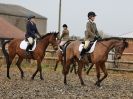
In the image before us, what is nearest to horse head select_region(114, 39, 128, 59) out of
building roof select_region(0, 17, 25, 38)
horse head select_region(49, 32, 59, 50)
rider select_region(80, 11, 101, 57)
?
rider select_region(80, 11, 101, 57)

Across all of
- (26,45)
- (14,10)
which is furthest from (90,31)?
(14,10)

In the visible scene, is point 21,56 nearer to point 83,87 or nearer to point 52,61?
point 83,87

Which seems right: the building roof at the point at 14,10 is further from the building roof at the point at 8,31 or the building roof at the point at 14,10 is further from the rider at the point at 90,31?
the rider at the point at 90,31

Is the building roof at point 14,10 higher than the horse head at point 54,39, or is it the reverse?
the horse head at point 54,39

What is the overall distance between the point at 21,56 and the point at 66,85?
3.74 m

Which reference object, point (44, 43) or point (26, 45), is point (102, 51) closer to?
point (44, 43)

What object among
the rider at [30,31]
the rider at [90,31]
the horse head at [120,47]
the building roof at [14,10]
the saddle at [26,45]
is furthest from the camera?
the building roof at [14,10]

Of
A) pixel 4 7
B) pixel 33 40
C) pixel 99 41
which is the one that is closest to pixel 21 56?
Result: pixel 33 40

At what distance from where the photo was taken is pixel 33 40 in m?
17.8

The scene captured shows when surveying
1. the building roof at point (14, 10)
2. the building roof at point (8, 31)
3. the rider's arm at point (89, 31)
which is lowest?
the building roof at point (8, 31)

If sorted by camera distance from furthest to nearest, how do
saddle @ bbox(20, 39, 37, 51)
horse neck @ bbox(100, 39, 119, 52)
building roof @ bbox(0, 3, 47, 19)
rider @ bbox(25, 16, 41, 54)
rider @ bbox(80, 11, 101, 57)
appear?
building roof @ bbox(0, 3, 47, 19)
saddle @ bbox(20, 39, 37, 51)
rider @ bbox(25, 16, 41, 54)
rider @ bbox(80, 11, 101, 57)
horse neck @ bbox(100, 39, 119, 52)

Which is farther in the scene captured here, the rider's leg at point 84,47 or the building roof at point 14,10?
the building roof at point 14,10

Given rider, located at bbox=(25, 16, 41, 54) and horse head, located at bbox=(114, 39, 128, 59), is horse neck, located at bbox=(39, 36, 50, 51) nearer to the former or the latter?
rider, located at bbox=(25, 16, 41, 54)

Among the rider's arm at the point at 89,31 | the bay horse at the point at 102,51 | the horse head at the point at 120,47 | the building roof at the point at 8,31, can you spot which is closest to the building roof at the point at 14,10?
the building roof at the point at 8,31
